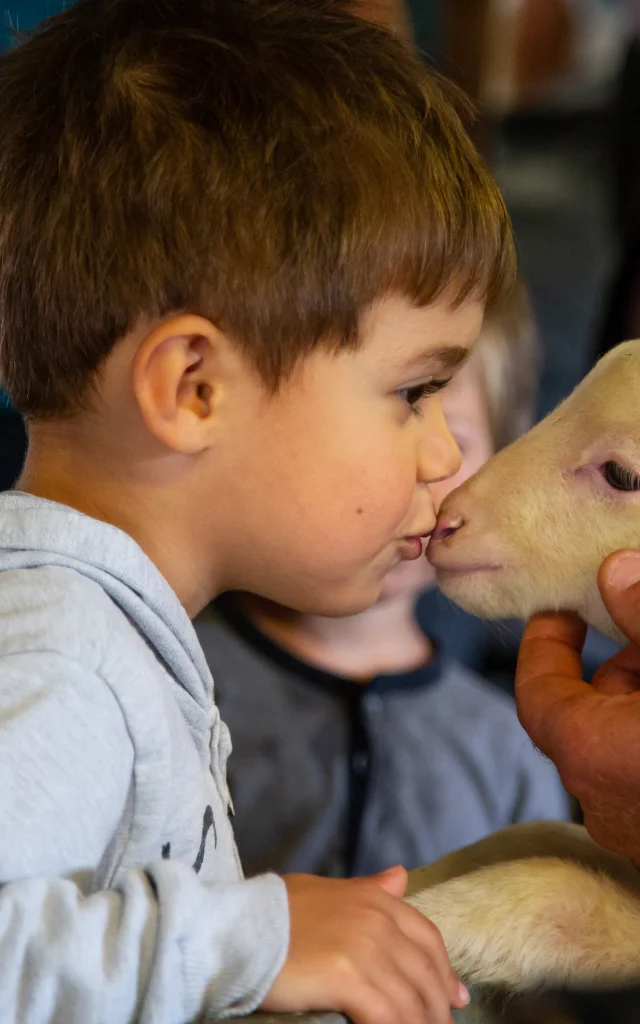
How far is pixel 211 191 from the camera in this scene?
84 cm

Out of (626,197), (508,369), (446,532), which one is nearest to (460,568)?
(446,532)

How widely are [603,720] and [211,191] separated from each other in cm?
48

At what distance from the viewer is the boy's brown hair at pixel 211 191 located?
84 cm

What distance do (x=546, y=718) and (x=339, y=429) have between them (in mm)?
275

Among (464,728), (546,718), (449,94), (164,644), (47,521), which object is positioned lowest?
(464,728)

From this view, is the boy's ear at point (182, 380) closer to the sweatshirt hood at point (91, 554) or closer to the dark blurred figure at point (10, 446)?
the sweatshirt hood at point (91, 554)

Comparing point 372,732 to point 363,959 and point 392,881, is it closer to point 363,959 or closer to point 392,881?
point 392,881

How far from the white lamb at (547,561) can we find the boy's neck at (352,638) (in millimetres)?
364

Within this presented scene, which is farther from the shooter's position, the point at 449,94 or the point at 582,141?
the point at 582,141

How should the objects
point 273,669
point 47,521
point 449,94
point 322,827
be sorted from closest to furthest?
point 47,521 → point 449,94 → point 322,827 → point 273,669

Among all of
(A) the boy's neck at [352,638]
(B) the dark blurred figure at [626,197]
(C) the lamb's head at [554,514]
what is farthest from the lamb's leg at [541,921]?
(B) the dark blurred figure at [626,197]

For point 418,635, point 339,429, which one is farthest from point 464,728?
point 339,429

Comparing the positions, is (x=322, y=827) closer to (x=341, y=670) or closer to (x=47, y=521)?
(x=341, y=670)

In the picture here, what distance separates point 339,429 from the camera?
892 millimetres
